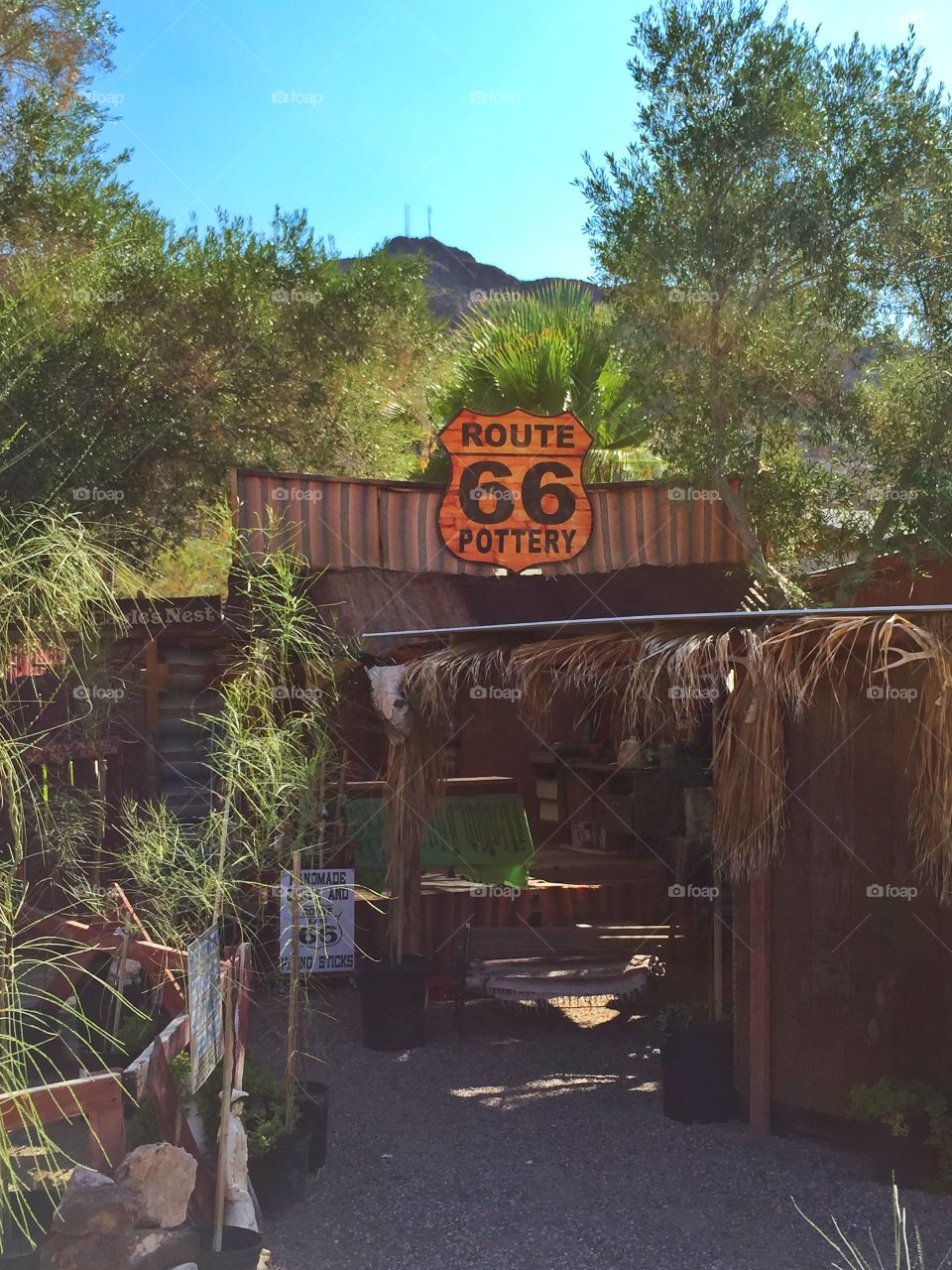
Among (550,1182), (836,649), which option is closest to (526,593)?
(836,649)

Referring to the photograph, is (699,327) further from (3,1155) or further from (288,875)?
(3,1155)

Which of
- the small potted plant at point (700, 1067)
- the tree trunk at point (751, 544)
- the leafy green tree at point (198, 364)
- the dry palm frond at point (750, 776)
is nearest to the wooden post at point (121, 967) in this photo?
the small potted plant at point (700, 1067)

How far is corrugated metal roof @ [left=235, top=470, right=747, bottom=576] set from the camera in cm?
945

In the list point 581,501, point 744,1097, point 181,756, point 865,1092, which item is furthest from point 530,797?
point 865,1092

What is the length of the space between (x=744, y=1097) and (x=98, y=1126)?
373 centimetres

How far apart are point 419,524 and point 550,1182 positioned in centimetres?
534

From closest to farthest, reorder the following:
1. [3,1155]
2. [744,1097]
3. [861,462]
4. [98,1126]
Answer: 1. [3,1155]
2. [98,1126]
3. [744,1097]
4. [861,462]

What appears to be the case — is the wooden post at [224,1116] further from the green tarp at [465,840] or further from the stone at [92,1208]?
the green tarp at [465,840]

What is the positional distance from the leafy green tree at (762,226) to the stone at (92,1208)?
658 cm

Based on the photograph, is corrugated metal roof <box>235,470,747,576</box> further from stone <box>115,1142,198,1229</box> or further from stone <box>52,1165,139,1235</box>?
stone <box>52,1165,139,1235</box>

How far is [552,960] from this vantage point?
8.40m

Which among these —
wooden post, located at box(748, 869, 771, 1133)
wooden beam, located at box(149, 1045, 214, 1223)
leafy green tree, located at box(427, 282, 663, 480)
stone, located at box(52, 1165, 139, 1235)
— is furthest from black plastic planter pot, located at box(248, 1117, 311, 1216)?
leafy green tree, located at box(427, 282, 663, 480)

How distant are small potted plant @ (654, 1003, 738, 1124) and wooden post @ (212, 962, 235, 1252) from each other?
2.80 metres

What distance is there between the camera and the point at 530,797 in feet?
48.5
